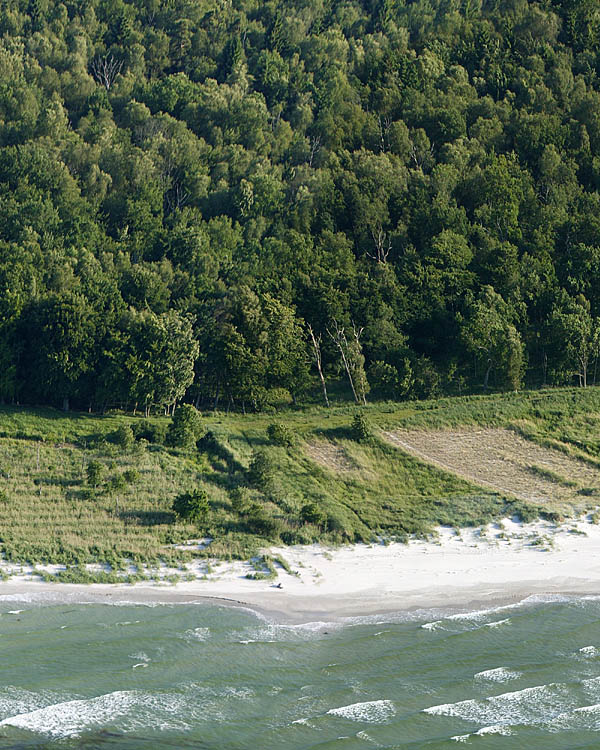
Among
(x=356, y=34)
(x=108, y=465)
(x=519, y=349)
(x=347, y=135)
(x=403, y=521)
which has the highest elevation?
(x=356, y=34)

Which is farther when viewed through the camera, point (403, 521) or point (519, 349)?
point (519, 349)

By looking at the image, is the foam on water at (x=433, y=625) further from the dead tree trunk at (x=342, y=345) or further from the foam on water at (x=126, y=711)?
the dead tree trunk at (x=342, y=345)

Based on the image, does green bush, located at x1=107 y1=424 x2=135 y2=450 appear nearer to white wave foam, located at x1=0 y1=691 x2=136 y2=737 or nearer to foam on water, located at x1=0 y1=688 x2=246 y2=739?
foam on water, located at x1=0 y1=688 x2=246 y2=739

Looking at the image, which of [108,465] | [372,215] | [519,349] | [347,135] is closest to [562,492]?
[519,349]

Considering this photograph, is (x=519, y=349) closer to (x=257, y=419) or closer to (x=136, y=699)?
(x=257, y=419)

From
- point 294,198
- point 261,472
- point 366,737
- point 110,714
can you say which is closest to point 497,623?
point 366,737

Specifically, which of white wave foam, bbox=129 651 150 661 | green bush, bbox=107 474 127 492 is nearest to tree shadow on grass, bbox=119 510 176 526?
green bush, bbox=107 474 127 492
